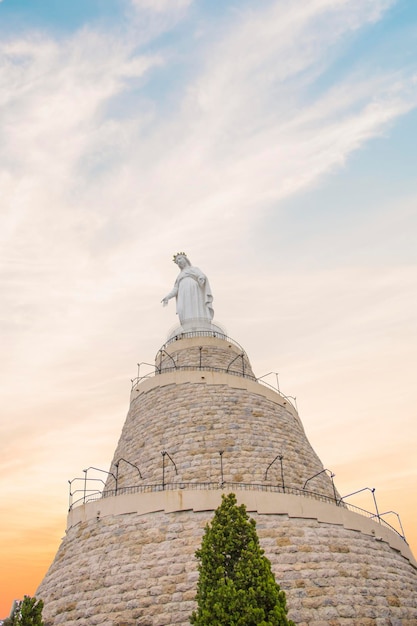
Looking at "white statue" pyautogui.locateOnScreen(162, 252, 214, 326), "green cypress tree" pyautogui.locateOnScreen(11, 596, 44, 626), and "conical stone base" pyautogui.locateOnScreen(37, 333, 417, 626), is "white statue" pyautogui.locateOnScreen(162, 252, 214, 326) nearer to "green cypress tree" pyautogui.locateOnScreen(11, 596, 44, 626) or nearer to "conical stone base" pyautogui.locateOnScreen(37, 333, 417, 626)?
"conical stone base" pyautogui.locateOnScreen(37, 333, 417, 626)

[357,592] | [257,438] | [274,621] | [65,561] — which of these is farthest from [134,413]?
[274,621]

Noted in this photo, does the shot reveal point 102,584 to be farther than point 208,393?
No

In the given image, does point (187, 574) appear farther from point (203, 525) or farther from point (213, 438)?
point (213, 438)

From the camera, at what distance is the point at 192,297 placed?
28406 millimetres

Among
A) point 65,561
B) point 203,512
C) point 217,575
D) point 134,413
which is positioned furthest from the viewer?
point 134,413

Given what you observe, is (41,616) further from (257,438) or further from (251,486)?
(257,438)

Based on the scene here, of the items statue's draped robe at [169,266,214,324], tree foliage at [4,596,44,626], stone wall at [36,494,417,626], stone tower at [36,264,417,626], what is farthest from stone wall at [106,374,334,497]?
statue's draped robe at [169,266,214,324]

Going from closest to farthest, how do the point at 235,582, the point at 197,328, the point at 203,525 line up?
the point at 235,582
the point at 203,525
the point at 197,328

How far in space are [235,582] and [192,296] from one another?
19248 mm

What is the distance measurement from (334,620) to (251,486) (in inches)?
209

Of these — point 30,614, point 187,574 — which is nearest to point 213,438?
point 187,574

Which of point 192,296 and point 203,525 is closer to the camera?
point 203,525

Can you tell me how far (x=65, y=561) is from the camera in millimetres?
16109

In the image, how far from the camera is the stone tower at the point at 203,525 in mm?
13172
